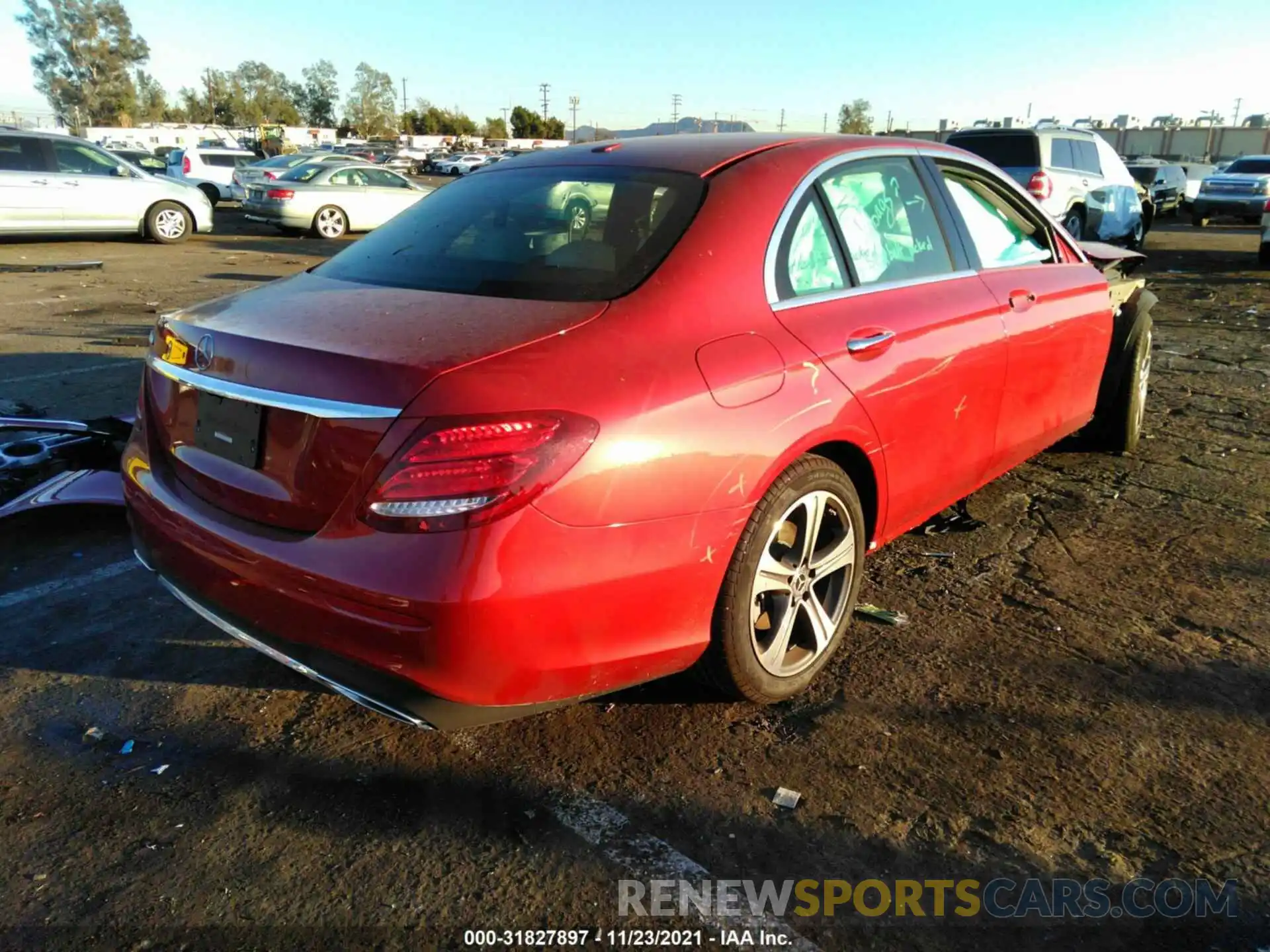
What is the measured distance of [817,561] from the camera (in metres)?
2.94

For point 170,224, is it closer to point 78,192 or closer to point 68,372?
point 78,192

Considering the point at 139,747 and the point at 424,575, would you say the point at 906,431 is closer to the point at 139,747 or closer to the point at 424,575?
the point at 424,575

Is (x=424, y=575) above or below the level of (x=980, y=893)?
above

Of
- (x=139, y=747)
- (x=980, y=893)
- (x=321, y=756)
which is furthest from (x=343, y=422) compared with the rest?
(x=980, y=893)

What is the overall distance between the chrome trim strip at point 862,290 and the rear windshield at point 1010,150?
32.0 ft

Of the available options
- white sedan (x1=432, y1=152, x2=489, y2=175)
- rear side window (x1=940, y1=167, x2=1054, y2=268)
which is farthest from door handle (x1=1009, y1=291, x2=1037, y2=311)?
white sedan (x1=432, y1=152, x2=489, y2=175)

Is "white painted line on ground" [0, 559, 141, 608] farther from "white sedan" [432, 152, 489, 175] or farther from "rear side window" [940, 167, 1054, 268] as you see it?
"white sedan" [432, 152, 489, 175]

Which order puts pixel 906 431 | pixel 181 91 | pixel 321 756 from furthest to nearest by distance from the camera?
pixel 181 91 → pixel 906 431 → pixel 321 756

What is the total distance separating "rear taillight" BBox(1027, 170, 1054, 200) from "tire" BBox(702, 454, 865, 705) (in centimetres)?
1059

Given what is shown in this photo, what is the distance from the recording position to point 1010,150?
12367 mm

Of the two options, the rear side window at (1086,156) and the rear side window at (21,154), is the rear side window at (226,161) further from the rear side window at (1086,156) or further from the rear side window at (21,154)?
the rear side window at (1086,156)

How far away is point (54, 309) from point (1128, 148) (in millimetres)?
68690

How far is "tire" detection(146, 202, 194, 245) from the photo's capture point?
1587 centimetres

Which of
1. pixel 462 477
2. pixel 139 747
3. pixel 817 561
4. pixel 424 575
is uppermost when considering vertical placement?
pixel 462 477
